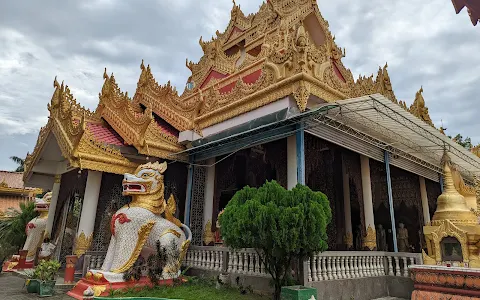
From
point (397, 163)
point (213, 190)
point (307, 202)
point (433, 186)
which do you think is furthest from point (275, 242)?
point (433, 186)

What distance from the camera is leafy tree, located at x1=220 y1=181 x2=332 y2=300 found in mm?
4266

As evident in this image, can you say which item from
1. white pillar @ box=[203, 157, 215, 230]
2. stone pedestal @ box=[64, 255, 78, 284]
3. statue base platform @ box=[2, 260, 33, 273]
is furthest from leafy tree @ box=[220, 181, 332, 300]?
statue base platform @ box=[2, 260, 33, 273]

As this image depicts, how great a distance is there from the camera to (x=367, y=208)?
27.8 ft

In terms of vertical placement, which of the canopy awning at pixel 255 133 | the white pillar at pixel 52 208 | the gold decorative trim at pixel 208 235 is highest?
the canopy awning at pixel 255 133

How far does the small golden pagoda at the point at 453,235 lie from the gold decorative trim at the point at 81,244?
6.91 metres

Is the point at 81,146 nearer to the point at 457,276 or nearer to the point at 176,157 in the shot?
the point at 176,157

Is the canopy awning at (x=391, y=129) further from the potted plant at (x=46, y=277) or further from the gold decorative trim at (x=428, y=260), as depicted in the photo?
the potted plant at (x=46, y=277)

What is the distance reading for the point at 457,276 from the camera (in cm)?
447

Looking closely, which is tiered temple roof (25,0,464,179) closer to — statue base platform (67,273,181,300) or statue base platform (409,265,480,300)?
statue base platform (67,273,181,300)

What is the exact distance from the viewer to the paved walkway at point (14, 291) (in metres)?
5.58

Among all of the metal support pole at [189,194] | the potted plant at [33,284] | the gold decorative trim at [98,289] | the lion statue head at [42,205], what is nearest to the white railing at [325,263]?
the metal support pole at [189,194]

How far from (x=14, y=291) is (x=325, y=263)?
5.68 metres

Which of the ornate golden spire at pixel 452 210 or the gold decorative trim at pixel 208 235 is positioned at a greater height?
the ornate golden spire at pixel 452 210

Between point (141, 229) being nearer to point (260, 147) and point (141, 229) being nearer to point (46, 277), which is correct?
point (46, 277)
